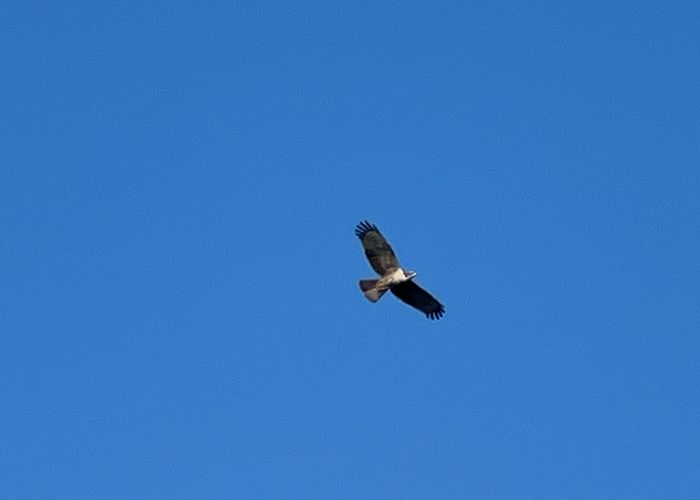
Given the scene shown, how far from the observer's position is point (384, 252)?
188ft

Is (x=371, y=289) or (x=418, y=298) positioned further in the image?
(x=418, y=298)

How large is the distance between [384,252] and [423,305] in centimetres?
398

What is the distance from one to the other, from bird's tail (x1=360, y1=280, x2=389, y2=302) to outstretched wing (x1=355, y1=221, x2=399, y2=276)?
543 millimetres

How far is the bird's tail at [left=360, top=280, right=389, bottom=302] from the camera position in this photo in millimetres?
57062

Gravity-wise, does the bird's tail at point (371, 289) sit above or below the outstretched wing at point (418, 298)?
below

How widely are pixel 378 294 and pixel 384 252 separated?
1527mm

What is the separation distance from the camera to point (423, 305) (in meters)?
60.3

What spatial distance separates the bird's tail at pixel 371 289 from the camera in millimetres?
57062

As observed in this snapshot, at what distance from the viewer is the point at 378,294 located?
57281mm

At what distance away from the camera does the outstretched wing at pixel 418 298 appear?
58.8 m

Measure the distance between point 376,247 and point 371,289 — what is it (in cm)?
152

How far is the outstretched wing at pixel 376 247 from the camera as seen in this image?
5719 cm

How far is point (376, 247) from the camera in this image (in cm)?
5728

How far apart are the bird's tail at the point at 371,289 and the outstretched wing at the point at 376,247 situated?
0.54 m
